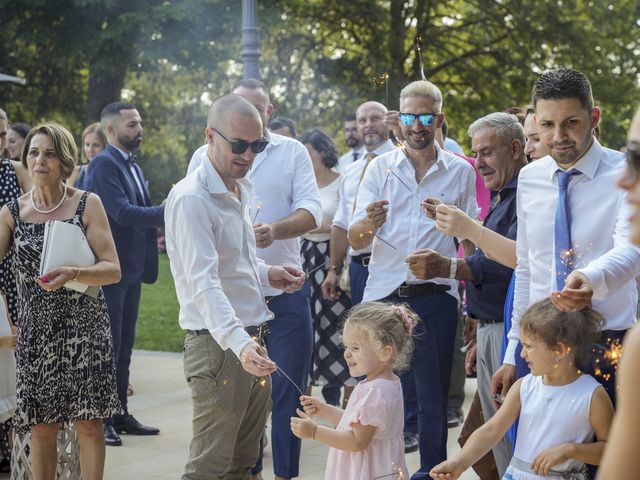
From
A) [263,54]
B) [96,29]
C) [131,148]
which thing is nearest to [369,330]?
[131,148]

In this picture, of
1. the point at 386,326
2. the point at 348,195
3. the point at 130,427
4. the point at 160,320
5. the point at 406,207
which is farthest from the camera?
the point at 160,320

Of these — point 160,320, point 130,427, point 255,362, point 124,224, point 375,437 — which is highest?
point 124,224

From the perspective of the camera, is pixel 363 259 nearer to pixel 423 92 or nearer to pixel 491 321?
pixel 423 92

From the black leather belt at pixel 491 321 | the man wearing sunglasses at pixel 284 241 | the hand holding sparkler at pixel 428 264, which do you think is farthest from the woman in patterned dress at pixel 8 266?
the black leather belt at pixel 491 321

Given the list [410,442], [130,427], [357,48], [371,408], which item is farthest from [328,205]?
[357,48]

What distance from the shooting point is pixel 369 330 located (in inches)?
181

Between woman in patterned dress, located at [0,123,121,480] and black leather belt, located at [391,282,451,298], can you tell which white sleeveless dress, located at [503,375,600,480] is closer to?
black leather belt, located at [391,282,451,298]

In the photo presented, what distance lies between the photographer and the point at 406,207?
19.8ft

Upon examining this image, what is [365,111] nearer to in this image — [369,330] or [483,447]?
[369,330]

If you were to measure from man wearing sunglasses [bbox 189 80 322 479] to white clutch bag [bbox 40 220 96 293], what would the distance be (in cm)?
77

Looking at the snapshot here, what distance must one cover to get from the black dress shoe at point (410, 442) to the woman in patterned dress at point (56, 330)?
2.37 meters

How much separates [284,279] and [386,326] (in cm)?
66

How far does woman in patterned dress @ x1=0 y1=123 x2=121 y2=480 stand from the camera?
5.39m

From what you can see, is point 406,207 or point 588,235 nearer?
point 588,235
